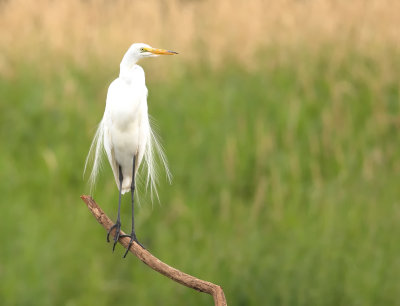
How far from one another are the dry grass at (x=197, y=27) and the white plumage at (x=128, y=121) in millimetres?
3646

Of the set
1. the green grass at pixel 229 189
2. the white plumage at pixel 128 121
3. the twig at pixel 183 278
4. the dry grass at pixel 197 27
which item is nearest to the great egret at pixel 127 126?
the white plumage at pixel 128 121

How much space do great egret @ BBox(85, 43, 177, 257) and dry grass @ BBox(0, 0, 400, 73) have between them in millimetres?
3633

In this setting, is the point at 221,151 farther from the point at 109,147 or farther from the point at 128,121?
the point at 128,121

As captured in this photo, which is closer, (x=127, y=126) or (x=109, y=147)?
(x=127, y=126)

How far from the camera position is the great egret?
205 centimetres

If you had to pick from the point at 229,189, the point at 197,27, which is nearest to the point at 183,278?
the point at 229,189

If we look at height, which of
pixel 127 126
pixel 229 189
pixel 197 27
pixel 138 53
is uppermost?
pixel 138 53

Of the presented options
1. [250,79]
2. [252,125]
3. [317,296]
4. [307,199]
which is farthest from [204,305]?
[250,79]

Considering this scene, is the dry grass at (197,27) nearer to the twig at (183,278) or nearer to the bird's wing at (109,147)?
the bird's wing at (109,147)

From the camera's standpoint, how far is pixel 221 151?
18.7 feet

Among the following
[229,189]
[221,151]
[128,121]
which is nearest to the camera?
[128,121]

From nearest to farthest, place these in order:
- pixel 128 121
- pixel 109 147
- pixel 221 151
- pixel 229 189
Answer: pixel 128 121 → pixel 109 147 → pixel 229 189 → pixel 221 151

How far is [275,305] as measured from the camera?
4.76 metres

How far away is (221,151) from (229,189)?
1.15 feet
